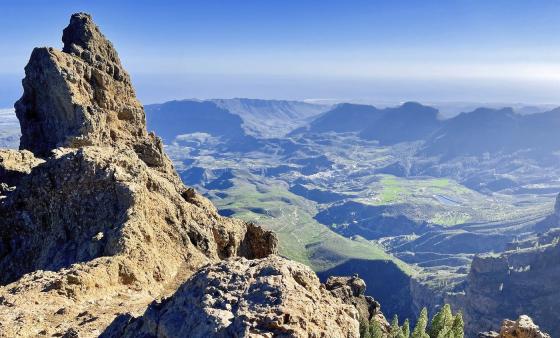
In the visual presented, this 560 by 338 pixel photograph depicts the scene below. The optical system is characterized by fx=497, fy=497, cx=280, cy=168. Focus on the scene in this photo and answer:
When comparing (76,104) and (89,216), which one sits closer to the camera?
(89,216)

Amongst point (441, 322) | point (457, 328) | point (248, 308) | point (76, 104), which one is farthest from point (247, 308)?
point (441, 322)

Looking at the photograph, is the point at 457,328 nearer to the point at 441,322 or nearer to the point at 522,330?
the point at 441,322

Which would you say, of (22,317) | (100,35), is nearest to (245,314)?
(22,317)

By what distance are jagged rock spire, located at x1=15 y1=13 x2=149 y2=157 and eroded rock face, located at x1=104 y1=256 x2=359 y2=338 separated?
1967 inches

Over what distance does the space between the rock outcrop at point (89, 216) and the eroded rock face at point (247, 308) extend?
8.12 metres

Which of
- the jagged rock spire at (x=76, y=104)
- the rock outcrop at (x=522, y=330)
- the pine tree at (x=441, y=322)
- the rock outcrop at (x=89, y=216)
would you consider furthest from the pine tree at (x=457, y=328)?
the jagged rock spire at (x=76, y=104)

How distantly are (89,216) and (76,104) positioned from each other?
29.1 meters

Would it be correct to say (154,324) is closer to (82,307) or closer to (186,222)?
(82,307)

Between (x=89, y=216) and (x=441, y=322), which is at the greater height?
(x=89, y=216)

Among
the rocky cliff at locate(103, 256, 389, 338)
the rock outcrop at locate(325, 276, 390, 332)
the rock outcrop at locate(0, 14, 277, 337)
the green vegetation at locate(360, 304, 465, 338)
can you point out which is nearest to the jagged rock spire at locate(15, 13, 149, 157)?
the rock outcrop at locate(0, 14, 277, 337)

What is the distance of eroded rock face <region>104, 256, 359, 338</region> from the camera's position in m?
20.1

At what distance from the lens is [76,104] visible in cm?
7162

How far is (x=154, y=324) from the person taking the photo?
22.3 meters

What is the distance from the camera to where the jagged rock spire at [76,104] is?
71438mm
